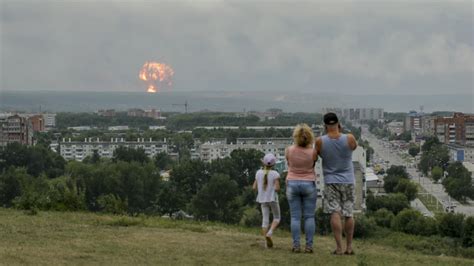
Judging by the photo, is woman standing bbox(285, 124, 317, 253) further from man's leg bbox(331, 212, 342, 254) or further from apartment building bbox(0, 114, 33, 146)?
apartment building bbox(0, 114, 33, 146)

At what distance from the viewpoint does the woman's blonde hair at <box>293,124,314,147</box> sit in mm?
7833

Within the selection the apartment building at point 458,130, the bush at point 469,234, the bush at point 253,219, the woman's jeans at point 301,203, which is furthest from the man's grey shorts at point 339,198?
the apartment building at point 458,130

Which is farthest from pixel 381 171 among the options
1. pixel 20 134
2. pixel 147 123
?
pixel 147 123

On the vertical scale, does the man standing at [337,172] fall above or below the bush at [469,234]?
above

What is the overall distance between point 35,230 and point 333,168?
329 cm

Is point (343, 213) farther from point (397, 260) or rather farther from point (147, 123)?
point (147, 123)

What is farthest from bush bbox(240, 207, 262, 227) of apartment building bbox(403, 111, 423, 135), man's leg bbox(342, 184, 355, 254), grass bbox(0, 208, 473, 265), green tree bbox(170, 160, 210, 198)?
apartment building bbox(403, 111, 423, 135)

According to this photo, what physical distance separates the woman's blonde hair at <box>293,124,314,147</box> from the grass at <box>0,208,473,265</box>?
1.02 m

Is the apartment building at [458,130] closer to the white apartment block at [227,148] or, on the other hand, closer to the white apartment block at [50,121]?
the white apartment block at [227,148]

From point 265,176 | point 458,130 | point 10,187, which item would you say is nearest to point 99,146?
point 458,130

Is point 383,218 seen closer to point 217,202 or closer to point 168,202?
point 217,202

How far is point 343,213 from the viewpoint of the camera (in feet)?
25.8

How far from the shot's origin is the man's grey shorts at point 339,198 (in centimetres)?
784

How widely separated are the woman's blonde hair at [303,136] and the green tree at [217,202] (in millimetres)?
23596
